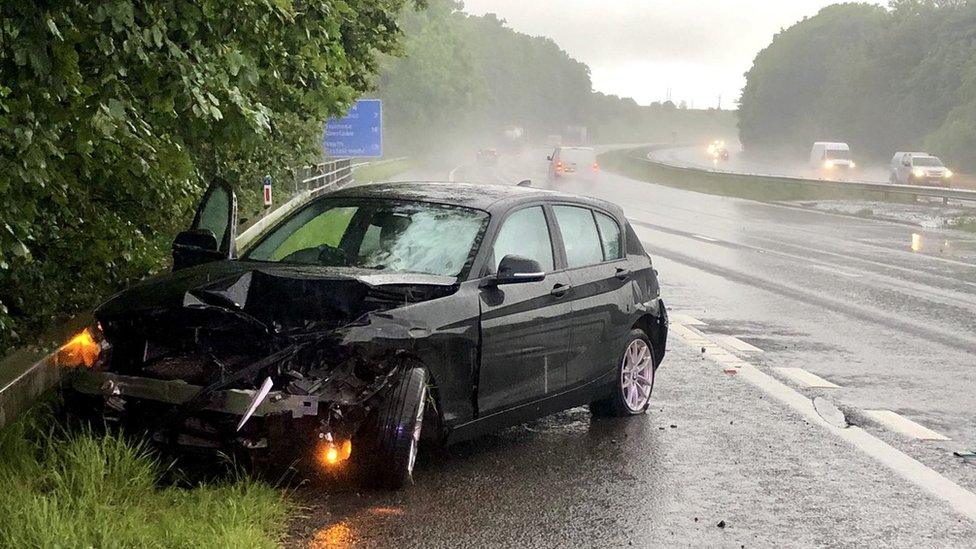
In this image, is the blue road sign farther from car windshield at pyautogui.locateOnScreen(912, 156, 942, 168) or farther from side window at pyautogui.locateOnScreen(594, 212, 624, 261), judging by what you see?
side window at pyautogui.locateOnScreen(594, 212, 624, 261)

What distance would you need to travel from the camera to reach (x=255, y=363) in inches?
235

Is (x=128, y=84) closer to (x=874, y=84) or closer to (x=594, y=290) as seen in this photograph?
(x=594, y=290)

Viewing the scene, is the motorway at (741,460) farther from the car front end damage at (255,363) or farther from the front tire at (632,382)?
the car front end damage at (255,363)

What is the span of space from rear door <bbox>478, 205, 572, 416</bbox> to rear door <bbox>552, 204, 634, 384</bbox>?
143 mm

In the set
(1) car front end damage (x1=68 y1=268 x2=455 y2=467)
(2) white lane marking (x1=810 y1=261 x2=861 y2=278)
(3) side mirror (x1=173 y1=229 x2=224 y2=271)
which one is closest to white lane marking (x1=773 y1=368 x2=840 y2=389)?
(1) car front end damage (x1=68 y1=268 x2=455 y2=467)

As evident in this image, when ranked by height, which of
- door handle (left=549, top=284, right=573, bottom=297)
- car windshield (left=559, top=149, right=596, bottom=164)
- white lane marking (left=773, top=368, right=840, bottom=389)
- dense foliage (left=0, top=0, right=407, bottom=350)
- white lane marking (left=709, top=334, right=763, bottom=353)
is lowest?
car windshield (left=559, top=149, right=596, bottom=164)

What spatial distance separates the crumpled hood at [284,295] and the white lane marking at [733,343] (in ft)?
19.1

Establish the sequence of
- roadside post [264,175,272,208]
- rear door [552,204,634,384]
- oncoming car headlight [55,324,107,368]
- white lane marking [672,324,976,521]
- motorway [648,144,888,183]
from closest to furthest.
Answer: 1. oncoming car headlight [55,324,107,368]
2. white lane marking [672,324,976,521]
3. rear door [552,204,634,384]
4. roadside post [264,175,272,208]
5. motorway [648,144,888,183]

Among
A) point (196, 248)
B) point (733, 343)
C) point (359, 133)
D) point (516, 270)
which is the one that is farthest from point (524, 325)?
point (359, 133)

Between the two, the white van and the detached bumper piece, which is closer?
the detached bumper piece

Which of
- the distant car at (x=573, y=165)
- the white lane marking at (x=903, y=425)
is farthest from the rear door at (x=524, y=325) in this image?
the distant car at (x=573, y=165)

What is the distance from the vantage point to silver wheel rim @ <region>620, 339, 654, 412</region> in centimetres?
850

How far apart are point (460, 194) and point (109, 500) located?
3.07 m

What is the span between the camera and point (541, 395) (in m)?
7.43
